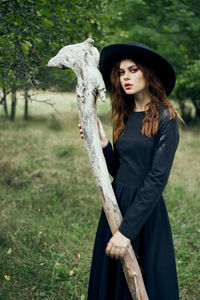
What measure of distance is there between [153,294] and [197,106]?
39.0 feet

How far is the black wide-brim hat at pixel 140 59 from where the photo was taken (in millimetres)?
1824

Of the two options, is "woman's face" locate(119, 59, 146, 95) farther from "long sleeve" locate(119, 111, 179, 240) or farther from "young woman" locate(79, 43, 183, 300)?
"long sleeve" locate(119, 111, 179, 240)

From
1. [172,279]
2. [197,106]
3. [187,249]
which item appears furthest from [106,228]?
[197,106]

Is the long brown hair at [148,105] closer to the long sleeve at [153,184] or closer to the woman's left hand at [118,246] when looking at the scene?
the long sleeve at [153,184]

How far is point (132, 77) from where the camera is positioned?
75.4 inches

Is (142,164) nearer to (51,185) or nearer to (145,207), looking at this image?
(145,207)

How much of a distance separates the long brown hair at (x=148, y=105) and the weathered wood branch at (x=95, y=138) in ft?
0.79

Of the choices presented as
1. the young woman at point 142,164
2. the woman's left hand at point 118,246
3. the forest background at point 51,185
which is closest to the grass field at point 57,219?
the forest background at point 51,185

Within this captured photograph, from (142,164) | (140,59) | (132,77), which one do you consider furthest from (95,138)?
(140,59)

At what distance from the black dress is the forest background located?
109 centimetres

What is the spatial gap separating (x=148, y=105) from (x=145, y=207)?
0.67 metres

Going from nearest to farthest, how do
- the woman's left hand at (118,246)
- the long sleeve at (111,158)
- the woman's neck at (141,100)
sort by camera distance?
the woman's left hand at (118,246), the woman's neck at (141,100), the long sleeve at (111,158)

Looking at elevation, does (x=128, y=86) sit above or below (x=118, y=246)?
above

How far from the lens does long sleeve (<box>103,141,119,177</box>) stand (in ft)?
7.18
